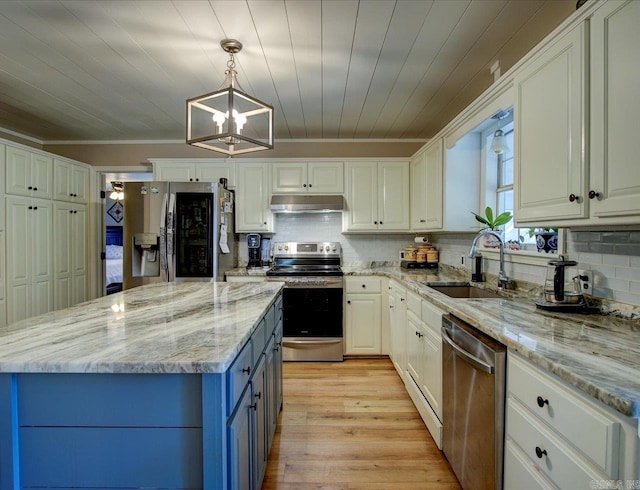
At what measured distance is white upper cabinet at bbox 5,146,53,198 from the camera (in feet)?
9.95

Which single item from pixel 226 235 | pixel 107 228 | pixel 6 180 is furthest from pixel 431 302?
pixel 6 180

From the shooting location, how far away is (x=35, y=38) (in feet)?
6.66

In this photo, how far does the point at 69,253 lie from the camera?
12.2 feet

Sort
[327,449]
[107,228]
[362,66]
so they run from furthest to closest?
1. [107,228]
2. [362,66]
3. [327,449]

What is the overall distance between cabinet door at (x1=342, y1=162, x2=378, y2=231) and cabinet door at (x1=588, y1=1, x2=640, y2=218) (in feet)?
8.53

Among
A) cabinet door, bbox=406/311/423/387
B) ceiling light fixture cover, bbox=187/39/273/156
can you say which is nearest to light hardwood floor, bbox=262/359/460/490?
cabinet door, bbox=406/311/423/387

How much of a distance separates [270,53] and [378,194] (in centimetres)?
202

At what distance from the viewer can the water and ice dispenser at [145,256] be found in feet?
10.9

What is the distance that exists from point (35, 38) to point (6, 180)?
5.22 feet

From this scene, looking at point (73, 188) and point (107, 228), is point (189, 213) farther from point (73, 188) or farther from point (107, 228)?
point (73, 188)

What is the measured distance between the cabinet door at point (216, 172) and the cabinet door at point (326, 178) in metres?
0.87

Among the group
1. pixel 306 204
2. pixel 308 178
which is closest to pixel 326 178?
pixel 308 178

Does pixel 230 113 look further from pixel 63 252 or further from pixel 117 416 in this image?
pixel 63 252

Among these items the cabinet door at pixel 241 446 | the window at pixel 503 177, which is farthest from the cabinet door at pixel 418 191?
the cabinet door at pixel 241 446
